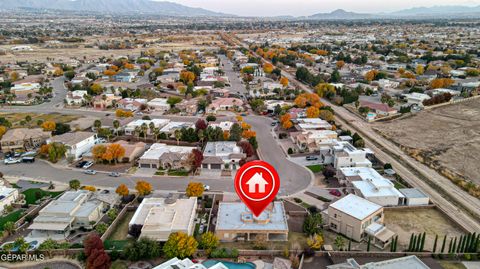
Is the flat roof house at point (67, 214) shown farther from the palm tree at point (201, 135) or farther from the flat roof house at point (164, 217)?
the palm tree at point (201, 135)

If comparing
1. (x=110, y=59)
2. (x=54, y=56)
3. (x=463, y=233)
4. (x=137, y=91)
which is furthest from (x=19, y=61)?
(x=463, y=233)

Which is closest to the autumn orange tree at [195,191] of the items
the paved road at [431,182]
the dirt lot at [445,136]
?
the paved road at [431,182]

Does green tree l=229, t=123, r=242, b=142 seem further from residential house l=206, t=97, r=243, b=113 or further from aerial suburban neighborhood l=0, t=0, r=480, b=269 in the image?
residential house l=206, t=97, r=243, b=113

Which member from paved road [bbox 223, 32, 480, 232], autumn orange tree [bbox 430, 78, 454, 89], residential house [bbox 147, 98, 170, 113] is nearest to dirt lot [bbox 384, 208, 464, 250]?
paved road [bbox 223, 32, 480, 232]

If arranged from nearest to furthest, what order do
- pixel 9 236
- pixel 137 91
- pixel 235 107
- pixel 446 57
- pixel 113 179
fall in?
pixel 9 236, pixel 113 179, pixel 235 107, pixel 137 91, pixel 446 57

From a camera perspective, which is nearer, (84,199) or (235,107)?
(84,199)

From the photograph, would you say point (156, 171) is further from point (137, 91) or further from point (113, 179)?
point (137, 91)
